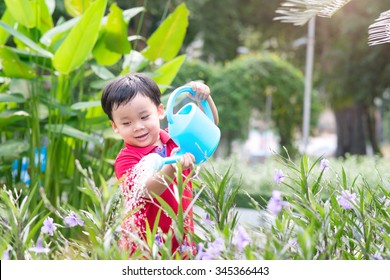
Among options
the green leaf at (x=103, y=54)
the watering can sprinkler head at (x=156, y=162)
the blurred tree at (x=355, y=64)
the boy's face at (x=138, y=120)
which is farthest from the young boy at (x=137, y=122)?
the blurred tree at (x=355, y=64)

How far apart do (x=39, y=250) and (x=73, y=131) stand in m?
2.21

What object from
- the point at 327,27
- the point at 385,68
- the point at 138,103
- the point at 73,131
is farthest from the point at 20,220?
the point at 327,27

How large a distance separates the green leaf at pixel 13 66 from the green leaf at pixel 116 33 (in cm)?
50

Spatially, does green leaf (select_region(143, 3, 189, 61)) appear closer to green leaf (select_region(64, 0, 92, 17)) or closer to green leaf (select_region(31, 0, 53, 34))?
green leaf (select_region(64, 0, 92, 17))

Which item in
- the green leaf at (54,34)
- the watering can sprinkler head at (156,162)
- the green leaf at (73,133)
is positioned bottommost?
the green leaf at (73,133)

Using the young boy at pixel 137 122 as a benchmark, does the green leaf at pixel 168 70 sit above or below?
above

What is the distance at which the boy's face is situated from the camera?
73.2 inches

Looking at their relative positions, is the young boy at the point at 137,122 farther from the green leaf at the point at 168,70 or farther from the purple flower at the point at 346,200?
the green leaf at the point at 168,70

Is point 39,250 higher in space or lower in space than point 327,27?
lower

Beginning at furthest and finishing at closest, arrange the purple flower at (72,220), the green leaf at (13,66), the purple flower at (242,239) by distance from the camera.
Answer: the green leaf at (13,66)
the purple flower at (72,220)
the purple flower at (242,239)

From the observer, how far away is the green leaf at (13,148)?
3529 mm

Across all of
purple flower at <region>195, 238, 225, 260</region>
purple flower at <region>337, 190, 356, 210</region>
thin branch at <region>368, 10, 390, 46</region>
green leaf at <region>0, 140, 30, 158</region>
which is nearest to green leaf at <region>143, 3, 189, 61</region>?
green leaf at <region>0, 140, 30, 158</region>

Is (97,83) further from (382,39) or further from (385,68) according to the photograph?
(385,68)

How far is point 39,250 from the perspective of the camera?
1321mm
